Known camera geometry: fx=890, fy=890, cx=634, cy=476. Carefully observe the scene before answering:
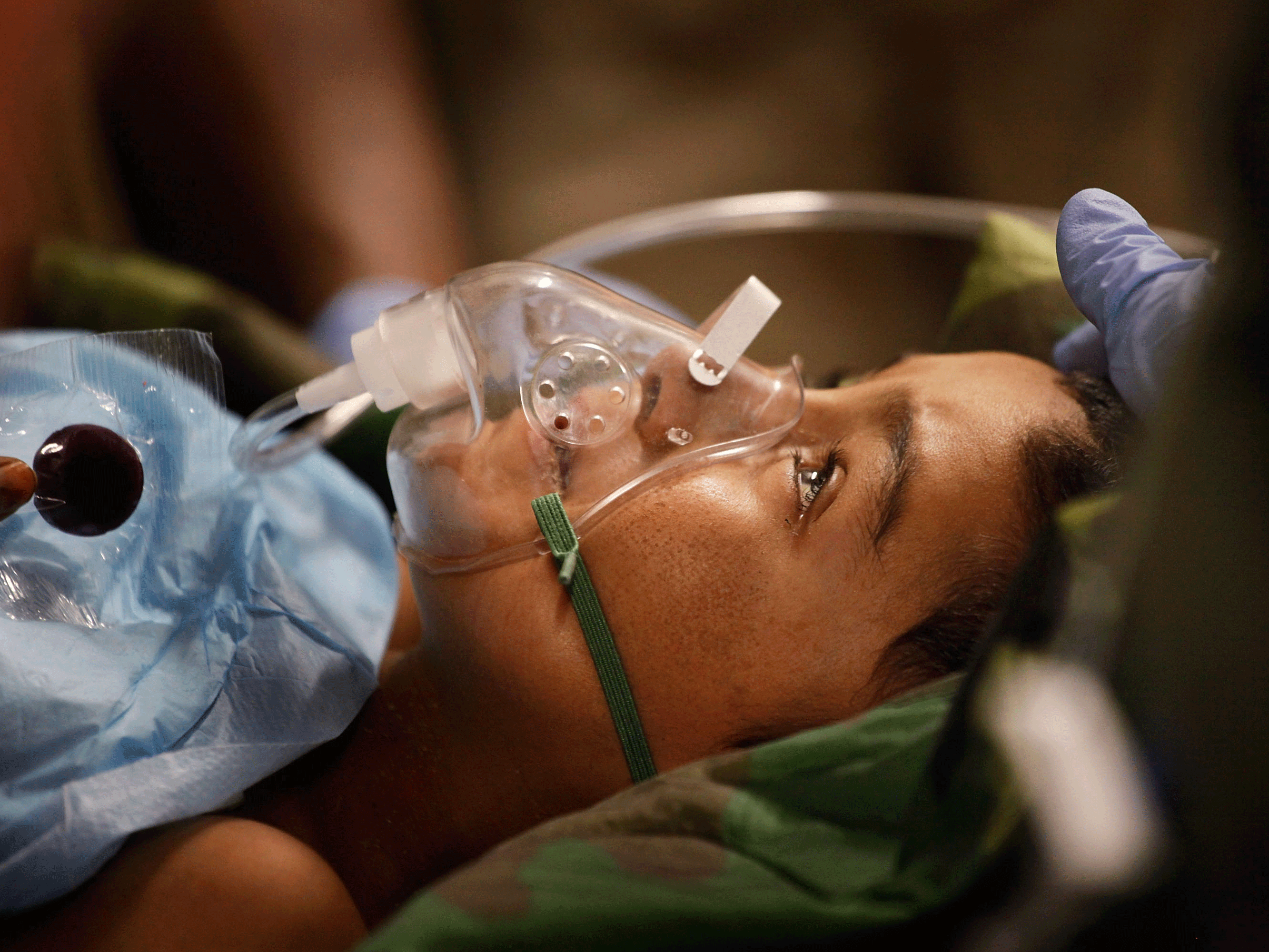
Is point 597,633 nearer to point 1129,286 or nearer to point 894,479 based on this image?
point 894,479

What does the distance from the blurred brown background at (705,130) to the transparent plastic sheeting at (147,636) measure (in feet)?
3.78

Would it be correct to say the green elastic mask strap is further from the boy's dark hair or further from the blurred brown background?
the blurred brown background

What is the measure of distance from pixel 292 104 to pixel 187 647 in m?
1.50

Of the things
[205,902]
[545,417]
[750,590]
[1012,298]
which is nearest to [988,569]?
[750,590]

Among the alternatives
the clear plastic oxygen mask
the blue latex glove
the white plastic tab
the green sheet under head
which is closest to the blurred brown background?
the green sheet under head

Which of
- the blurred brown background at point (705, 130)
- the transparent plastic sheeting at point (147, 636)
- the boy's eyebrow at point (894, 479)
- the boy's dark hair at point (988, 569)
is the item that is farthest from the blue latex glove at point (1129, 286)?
the blurred brown background at point (705, 130)

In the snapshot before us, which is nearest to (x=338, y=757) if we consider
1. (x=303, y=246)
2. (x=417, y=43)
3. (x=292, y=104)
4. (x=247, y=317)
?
(x=247, y=317)

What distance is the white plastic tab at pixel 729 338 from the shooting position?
3.09ft

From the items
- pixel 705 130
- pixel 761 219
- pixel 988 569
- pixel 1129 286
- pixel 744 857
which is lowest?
pixel 744 857

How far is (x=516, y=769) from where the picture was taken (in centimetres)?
91

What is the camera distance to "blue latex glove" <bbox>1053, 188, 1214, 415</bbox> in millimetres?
751

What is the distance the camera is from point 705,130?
267 cm

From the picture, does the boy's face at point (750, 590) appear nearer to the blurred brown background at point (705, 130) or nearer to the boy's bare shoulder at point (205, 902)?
the boy's bare shoulder at point (205, 902)

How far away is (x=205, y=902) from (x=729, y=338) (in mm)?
735
